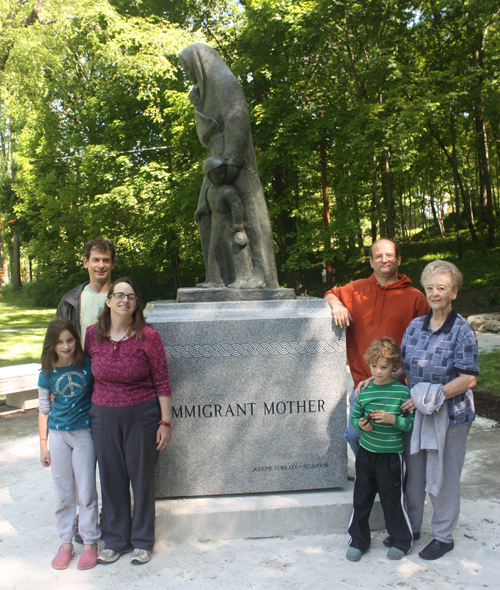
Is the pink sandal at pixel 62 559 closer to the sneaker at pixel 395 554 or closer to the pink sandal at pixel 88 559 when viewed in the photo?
the pink sandal at pixel 88 559

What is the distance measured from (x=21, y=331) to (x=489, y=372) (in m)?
12.9

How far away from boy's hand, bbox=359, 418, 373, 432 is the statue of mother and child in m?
1.47

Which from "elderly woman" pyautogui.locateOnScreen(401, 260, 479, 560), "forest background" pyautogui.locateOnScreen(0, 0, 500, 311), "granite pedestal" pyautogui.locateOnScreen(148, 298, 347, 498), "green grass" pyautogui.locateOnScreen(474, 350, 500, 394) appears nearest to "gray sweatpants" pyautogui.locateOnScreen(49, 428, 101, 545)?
"granite pedestal" pyautogui.locateOnScreen(148, 298, 347, 498)

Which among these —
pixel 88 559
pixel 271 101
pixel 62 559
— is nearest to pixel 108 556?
pixel 88 559

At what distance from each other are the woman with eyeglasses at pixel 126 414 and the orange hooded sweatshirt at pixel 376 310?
4.48 ft

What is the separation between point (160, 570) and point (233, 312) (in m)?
1.68

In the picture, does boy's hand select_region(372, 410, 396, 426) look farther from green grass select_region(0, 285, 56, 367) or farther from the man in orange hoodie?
green grass select_region(0, 285, 56, 367)

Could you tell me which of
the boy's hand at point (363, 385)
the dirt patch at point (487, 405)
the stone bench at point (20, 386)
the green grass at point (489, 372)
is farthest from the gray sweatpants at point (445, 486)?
the stone bench at point (20, 386)

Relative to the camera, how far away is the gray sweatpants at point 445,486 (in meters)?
3.19

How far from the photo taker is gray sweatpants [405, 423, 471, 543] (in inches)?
126

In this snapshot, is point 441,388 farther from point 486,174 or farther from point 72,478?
point 486,174

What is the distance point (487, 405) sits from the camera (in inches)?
265

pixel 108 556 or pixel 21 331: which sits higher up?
pixel 21 331

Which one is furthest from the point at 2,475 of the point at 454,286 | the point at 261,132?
the point at 261,132
